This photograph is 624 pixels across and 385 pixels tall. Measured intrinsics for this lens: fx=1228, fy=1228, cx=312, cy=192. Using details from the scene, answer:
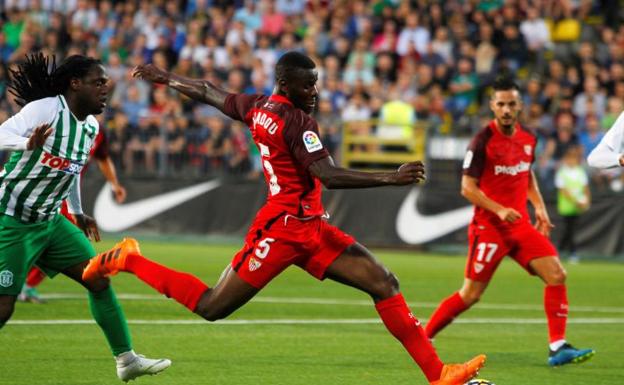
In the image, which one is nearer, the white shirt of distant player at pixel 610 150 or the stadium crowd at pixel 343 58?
the white shirt of distant player at pixel 610 150

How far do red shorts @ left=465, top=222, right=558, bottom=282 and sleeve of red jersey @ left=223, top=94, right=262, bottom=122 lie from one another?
3.48m

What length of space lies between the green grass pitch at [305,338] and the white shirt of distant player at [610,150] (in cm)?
172

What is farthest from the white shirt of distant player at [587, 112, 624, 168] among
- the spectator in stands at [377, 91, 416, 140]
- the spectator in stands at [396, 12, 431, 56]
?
the spectator in stands at [396, 12, 431, 56]

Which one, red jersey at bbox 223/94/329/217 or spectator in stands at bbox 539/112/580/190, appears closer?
red jersey at bbox 223/94/329/217

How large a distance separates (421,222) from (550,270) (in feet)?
38.7

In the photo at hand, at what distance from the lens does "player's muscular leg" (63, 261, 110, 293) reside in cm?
878

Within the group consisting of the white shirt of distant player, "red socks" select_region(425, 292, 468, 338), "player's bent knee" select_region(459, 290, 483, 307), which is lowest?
"red socks" select_region(425, 292, 468, 338)

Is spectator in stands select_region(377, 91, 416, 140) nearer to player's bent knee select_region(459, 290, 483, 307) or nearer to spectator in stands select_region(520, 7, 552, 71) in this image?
spectator in stands select_region(520, 7, 552, 71)

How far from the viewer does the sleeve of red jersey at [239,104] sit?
337 inches

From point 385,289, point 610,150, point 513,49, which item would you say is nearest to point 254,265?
point 385,289

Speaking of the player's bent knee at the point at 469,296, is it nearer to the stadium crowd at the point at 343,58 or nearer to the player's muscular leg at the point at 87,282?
the player's muscular leg at the point at 87,282

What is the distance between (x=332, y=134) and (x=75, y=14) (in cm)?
886

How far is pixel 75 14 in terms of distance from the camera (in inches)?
1145

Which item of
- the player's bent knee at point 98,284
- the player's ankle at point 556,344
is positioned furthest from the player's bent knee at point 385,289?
the player's ankle at point 556,344
